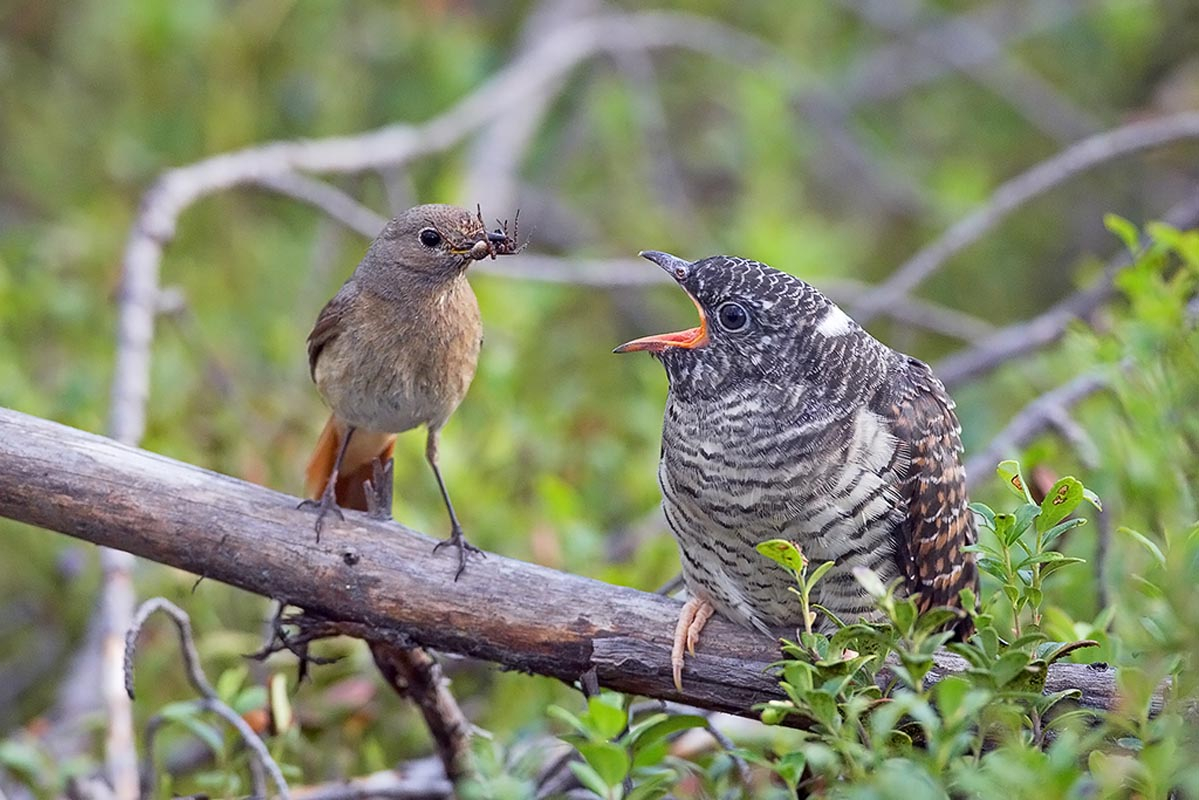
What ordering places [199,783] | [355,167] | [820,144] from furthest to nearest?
[820,144]
[355,167]
[199,783]

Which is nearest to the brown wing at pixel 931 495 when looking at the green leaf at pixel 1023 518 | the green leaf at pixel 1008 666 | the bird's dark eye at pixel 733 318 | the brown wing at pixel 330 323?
the bird's dark eye at pixel 733 318

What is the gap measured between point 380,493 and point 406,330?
36 centimetres

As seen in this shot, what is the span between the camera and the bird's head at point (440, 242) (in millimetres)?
2648

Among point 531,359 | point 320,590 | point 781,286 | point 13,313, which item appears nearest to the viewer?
point 320,590

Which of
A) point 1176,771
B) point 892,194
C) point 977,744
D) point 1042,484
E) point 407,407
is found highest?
point 892,194

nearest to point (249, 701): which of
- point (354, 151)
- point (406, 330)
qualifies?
point (406, 330)

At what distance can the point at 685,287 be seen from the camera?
2.77m

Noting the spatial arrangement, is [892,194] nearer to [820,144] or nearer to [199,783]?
[820,144]

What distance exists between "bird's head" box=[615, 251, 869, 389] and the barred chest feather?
7 cm

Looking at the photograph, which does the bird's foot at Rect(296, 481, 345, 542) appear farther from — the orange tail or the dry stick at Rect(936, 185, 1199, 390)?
the dry stick at Rect(936, 185, 1199, 390)

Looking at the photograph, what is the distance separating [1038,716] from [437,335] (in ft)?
4.74

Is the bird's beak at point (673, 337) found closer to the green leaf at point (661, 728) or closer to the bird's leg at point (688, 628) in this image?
the bird's leg at point (688, 628)

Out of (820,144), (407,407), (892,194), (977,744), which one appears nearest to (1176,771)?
(977,744)

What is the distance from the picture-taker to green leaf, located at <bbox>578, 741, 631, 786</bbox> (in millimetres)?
1649
